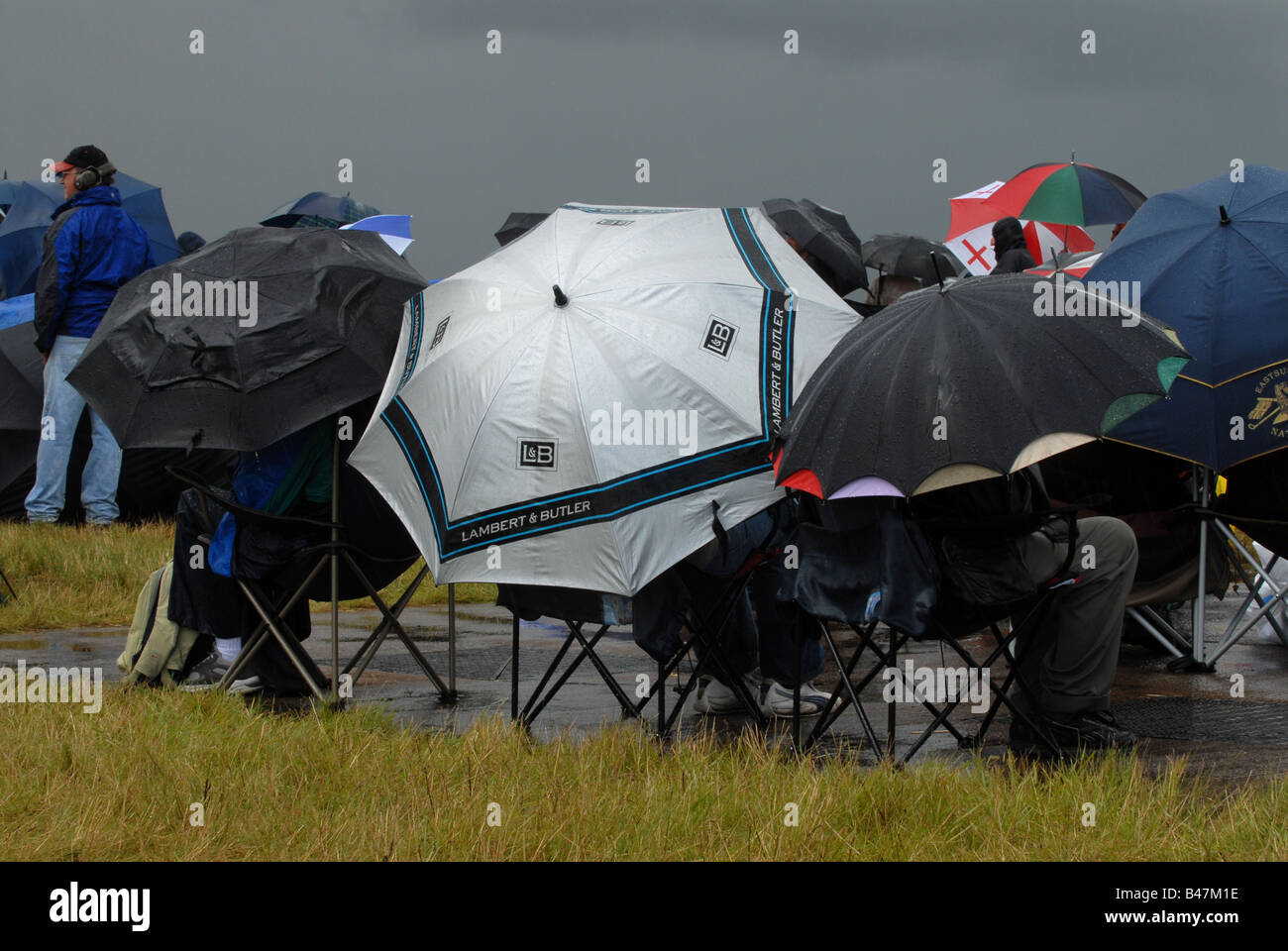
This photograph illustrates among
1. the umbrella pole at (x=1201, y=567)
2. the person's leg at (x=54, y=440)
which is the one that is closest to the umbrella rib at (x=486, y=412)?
the umbrella pole at (x=1201, y=567)

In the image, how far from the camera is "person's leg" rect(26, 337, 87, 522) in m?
12.0

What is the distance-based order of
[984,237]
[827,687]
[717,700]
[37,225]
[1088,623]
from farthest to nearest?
[37,225] < [984,237] < [827,687] < [717,700] < [1088,623]

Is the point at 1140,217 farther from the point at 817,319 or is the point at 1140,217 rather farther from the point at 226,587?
the point at 226,587

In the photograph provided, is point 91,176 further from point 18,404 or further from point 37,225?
point 37,225

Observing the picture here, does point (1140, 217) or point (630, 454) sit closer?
point (630, 454)

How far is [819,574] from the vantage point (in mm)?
5703

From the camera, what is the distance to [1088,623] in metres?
6.02

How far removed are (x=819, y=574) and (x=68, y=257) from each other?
302 inches

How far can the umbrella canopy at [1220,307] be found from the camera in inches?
286

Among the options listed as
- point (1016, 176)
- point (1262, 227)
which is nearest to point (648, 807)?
point (1262, 227)
